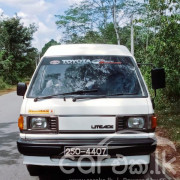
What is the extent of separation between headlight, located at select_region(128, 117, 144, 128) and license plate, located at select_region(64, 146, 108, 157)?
46 centimetres

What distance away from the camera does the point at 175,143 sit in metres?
6.81

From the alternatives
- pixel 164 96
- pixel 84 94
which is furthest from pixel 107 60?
pixel 164 96

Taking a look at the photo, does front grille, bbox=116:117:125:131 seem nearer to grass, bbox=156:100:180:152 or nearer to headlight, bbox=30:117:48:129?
headlight, bbox=30:117:48:129

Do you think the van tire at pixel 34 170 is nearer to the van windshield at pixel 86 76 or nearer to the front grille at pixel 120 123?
the van windshield at pixel 86 76

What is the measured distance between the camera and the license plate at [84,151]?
156 inches

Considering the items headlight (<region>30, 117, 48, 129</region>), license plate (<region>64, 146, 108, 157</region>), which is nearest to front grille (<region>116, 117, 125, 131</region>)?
→ license plate (<region>64, 146, 108, 157</region>)

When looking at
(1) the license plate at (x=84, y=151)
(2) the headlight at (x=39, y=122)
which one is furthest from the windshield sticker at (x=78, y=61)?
(1) the license plate at (x=84, y=151)

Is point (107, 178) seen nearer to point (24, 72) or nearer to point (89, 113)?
point (89, 113)

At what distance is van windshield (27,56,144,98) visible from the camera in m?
4.51

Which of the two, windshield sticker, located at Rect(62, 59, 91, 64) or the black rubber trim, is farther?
windshield sticker, located at Rect(62, 59, 91, 64)

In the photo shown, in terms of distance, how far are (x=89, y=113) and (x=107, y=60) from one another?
4.11 feet

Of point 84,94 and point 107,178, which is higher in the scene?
point 84,94

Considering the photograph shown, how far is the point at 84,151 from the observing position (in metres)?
3.97

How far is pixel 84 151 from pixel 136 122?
2.53 ft
